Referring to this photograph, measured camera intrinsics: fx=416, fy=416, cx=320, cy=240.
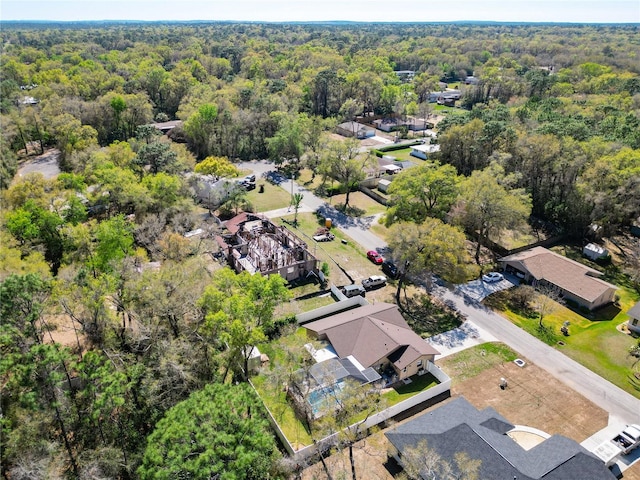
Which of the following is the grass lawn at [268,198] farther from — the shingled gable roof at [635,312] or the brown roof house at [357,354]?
the shingled gable roof at [635,312]

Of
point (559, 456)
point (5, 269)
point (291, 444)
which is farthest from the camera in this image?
point (5, 269)

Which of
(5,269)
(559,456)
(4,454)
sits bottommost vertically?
(559,456)

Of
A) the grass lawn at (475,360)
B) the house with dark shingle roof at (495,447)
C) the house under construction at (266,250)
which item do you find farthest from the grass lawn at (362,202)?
the house with dark shingle roof at (495,447)

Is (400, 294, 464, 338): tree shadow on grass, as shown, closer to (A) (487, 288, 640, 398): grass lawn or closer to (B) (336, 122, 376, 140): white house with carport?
(A) (487, 288, 640, 398): grass lawn

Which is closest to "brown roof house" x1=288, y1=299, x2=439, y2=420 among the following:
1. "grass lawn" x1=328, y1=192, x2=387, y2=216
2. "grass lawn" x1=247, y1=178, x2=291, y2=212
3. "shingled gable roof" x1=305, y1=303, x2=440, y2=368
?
"shingled gable roof" x1=305, y1=303, x2=440, y2=368

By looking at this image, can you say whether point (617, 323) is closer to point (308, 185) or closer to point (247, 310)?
point (247, 310)

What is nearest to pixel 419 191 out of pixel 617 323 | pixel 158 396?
pixel 617 323

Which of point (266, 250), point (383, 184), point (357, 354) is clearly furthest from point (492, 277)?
point (383, 184)

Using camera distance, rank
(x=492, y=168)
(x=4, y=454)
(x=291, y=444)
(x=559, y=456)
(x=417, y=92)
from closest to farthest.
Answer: (x=4, y=454) → (x=559, y=456) → (x=291, y=444) → (x=492, y=168) → (x=417, y=92)
